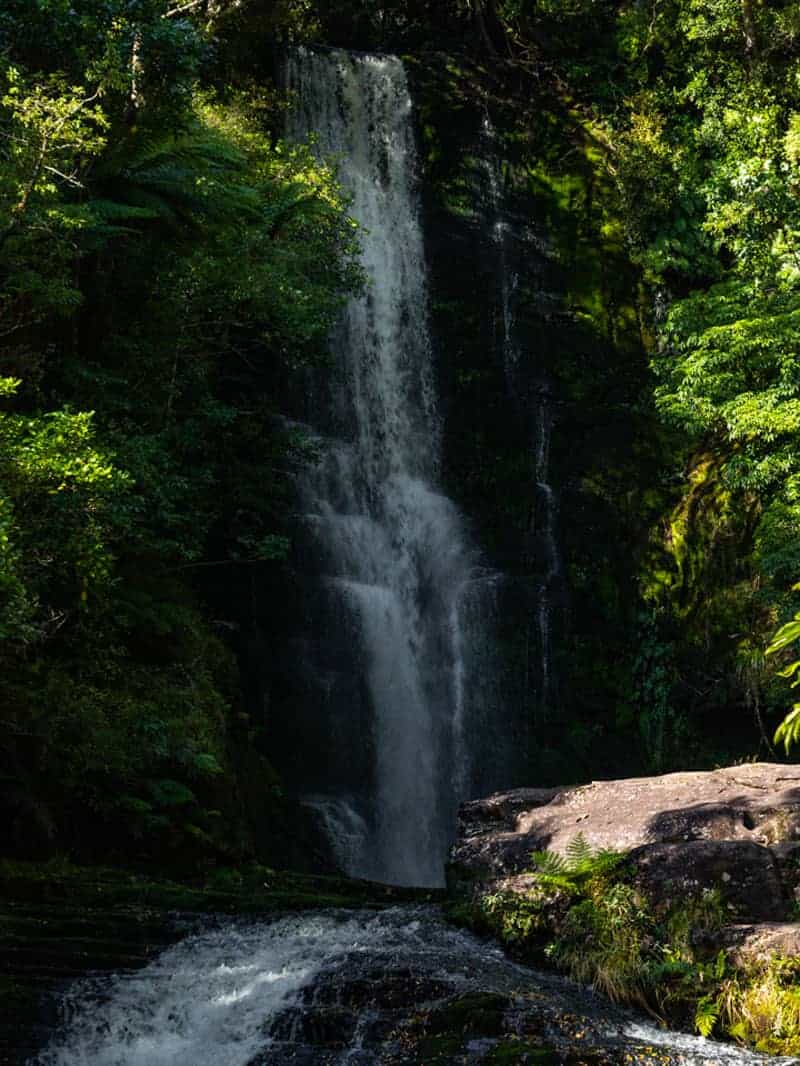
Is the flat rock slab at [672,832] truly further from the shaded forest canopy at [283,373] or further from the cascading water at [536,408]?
the cascading water at [536,408]

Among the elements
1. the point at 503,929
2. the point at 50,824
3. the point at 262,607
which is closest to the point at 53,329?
the point at 262,607

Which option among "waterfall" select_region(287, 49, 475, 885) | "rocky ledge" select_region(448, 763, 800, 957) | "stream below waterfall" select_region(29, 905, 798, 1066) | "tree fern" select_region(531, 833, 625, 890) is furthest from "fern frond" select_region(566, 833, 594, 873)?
"waterfall" select_region(287, 49, 475, 885)

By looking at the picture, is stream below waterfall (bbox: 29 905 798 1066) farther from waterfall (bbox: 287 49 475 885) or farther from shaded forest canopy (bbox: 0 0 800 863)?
waterfall (bbox: 287 49 475 885)

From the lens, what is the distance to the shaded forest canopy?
34.4ft

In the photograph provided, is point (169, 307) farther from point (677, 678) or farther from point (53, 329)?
point (677, 678)

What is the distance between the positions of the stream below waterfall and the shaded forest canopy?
2723mm

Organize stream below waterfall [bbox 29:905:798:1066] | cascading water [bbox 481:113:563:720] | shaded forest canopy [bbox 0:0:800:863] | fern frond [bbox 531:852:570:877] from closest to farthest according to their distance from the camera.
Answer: stream below waterfall [bbox 29:905:798:1066] → fern frond [bbox 531:852:570:877] → shaded forest canopy [bbox 0:0:800:863] → cascading water [bbox 481:113:563:720]

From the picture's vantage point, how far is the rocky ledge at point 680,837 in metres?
8.36

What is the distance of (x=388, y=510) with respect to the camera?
59.1ft

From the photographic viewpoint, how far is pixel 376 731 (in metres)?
16.0

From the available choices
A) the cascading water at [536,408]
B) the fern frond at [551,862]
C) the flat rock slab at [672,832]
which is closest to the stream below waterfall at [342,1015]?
the fern frond at [551,862]

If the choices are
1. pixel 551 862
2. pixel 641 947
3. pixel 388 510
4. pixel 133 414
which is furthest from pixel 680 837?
pixel 388 510

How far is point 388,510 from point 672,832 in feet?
31.3

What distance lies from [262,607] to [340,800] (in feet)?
10.00
